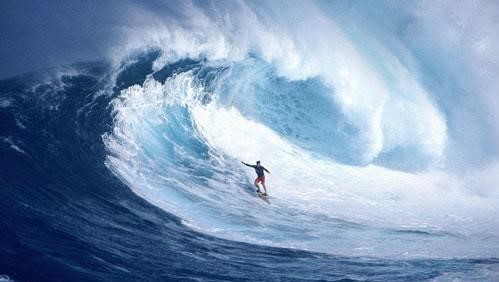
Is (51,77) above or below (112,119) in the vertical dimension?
above

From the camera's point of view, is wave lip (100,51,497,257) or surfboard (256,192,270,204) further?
surfboard (256,192,270,204)

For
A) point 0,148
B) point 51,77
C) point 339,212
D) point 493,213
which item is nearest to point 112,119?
point 51,77

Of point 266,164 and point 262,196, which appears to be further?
point 266,164

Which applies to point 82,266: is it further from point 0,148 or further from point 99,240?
point 0,148

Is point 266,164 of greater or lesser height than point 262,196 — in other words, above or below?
above

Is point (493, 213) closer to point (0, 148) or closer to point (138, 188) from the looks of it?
point (138, 188)

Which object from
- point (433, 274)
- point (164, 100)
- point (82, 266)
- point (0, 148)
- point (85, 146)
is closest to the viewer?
point (82, 266)

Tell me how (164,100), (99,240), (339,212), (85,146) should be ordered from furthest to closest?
(164,100) → (339,212) → (85,146) → (99,240)

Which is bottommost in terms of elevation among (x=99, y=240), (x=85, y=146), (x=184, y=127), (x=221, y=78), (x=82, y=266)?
(x=82, y=266)

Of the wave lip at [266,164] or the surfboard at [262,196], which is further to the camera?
the surfboard at [262,196]

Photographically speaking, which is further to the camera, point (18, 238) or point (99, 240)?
point (99, 240)
